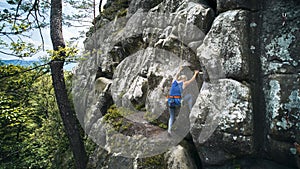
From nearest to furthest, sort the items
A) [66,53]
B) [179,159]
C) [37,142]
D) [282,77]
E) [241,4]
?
[282,77]
[179,159]
[241,4]
[66,53]
[37,142]

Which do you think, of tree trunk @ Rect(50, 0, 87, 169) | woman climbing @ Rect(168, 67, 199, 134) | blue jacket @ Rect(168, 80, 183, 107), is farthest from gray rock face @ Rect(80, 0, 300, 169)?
tree trunk @ Rect(50, 0, 87, 169)

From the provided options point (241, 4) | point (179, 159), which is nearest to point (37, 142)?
point (179, 159)

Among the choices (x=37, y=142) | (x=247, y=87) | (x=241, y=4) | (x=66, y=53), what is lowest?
(x=37, y=142)

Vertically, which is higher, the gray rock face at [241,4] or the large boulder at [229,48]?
the gray rock face at [241,4]

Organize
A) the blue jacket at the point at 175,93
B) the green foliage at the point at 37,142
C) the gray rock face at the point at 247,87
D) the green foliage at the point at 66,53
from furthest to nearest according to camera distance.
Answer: the green foliage at the point at 37,142 → the blue jacket at the point at 175,93 → the green foliage at the point at 66,53 → the gray rock face at the point at 247,87

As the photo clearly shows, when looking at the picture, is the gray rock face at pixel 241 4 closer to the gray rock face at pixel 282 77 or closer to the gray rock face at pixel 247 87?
the gray rock face at pixel 247 87

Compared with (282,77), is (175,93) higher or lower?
lower

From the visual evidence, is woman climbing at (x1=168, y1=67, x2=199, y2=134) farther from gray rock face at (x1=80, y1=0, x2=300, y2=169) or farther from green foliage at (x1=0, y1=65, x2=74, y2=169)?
→ green foliage at (x1=0, y1=65, x2=74, y2=169)

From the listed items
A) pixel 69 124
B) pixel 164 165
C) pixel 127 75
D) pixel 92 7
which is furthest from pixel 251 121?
pixel 92 7

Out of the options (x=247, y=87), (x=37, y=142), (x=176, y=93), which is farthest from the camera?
(x=37, y=142)

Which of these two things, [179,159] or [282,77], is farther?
[179,159]

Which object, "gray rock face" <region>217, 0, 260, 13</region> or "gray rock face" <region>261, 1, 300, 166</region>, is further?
"gray rock face" <region>217, 0, 260, 13</region>

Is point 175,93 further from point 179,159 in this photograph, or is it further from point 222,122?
point 179,159

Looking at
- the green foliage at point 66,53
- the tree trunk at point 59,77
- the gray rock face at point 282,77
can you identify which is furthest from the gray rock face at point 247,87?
the green foliage at point 66,53
